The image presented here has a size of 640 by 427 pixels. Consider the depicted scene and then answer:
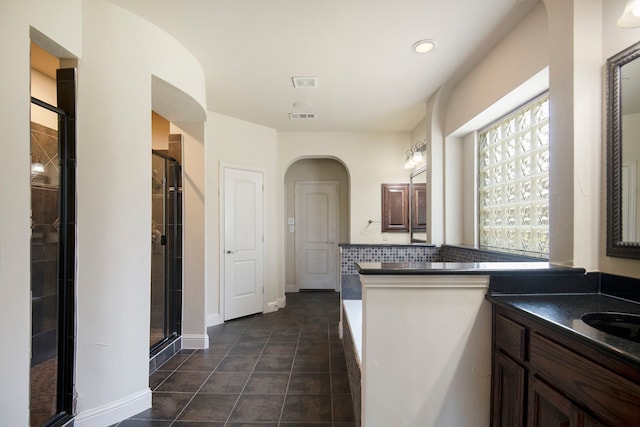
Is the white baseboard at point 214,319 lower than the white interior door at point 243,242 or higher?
lower

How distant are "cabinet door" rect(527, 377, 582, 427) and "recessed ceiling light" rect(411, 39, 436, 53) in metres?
2.06

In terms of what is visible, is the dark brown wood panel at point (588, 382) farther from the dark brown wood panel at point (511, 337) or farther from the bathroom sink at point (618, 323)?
the bathroom sink at point (618, 323)

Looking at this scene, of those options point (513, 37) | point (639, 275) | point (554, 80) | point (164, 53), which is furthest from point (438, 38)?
point (164, 53)

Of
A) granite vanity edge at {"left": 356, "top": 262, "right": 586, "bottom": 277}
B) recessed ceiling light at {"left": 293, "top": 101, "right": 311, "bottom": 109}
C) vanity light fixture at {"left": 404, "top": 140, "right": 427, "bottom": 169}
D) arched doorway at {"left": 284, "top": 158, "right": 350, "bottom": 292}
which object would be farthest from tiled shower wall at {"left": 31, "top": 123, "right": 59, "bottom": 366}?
arched doorway at {"left": 284, "top": 158, "right": 350, "bottom": 292}

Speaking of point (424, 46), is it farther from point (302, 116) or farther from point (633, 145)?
point (302, 116)

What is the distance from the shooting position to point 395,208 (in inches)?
158

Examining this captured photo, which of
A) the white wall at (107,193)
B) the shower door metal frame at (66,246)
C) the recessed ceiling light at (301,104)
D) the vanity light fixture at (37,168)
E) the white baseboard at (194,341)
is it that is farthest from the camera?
the recessed ceiling light at (301,104)

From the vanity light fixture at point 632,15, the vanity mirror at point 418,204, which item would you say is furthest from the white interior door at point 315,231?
the vanity light fixture at point 632,15

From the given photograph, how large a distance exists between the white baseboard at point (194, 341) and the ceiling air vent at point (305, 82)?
2.61 metres

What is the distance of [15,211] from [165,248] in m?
1.55

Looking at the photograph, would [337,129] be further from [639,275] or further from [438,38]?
[639,275]

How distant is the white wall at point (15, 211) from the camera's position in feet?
3.77

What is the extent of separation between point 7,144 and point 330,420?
7.04 feet

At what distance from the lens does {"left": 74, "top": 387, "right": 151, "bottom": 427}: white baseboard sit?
158 cm
